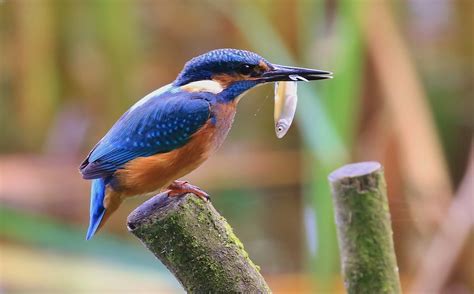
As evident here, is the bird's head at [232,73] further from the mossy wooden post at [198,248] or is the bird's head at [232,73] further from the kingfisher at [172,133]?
the mossy wooden post at [198,248]

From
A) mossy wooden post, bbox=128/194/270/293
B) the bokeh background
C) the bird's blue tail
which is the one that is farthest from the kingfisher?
the bokeh background

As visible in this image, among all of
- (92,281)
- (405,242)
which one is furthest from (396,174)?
(92,281)

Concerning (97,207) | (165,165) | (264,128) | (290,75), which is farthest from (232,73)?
(264,128)

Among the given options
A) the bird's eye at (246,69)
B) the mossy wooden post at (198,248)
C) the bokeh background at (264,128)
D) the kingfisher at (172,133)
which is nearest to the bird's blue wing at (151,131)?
the kingfisher at (172,133)

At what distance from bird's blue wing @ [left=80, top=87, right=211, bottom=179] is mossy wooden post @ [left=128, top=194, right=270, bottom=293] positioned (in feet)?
0.86

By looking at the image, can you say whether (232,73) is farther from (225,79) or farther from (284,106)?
(284,106)

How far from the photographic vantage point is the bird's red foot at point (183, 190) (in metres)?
1.59

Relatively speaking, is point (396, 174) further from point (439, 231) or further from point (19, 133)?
point (19, 133)

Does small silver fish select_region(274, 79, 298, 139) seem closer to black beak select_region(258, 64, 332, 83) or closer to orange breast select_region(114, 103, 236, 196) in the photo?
black beak select_region(258, 64, 332, 83)

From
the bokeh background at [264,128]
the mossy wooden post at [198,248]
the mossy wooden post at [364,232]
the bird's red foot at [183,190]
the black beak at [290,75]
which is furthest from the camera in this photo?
the bokeh background at [264,128]

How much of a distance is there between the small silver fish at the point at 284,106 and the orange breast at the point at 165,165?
0.13 m

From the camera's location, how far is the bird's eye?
1787 mm

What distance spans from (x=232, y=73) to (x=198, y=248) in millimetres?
490

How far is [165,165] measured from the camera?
5.66 ft
